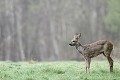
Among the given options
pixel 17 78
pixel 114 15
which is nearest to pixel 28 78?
pixel 17 78

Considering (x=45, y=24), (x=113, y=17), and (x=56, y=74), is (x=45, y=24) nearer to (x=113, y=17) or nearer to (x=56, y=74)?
(x=113, y=17)

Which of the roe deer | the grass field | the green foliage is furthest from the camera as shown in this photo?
the green foliage

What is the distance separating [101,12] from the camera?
6944 cm

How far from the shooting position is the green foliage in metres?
55.8

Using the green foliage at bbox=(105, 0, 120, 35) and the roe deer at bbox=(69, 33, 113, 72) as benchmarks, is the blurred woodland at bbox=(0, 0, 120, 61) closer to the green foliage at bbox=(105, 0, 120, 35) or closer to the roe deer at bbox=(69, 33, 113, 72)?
the green foliage at bbox=(105, 0, 120, 35)

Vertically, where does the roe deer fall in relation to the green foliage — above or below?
below

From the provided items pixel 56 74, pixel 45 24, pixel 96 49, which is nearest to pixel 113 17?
pixel 45 24

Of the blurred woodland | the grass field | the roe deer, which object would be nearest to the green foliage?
the blurred woodland

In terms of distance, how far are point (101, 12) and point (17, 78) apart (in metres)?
52.6

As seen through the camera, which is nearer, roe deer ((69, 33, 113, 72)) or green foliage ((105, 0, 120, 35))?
roe deer ((69, 33, 113, 72))

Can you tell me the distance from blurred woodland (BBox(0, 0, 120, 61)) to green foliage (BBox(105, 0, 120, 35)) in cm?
154

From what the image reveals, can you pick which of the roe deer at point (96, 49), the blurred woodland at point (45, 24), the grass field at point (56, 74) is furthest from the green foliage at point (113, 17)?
the roe deer at point (96, 49)

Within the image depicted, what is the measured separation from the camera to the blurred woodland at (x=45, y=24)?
65.0 m

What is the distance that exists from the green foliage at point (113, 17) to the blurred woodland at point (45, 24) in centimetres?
154
